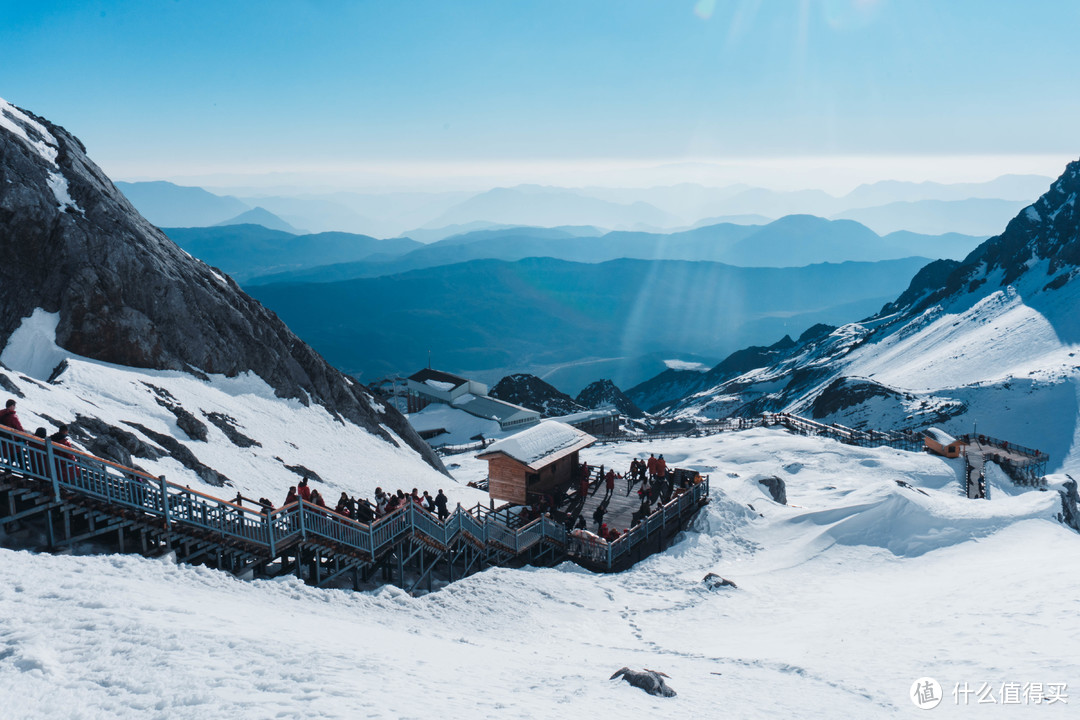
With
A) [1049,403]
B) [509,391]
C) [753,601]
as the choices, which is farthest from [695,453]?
[509,391]

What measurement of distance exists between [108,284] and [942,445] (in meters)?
48.2

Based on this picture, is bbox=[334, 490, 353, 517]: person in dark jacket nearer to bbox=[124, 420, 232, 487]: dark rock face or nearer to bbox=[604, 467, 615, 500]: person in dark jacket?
bbox=[124, 420, 232, 487]: dark rock face

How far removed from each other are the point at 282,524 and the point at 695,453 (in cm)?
3248

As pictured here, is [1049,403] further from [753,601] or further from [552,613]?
[552,613]

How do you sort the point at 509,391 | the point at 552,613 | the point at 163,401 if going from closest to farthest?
the point at 552,613, the point at 163,401, the point at 509,391

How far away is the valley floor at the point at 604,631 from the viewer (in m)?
8.45

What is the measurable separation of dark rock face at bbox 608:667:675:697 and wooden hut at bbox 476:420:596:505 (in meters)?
12.7

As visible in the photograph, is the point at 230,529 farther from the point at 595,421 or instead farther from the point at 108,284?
the point at 595,421

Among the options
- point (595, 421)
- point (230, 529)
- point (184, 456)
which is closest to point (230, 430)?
point (184, 456)

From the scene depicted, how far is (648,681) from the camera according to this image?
1080 centimetres

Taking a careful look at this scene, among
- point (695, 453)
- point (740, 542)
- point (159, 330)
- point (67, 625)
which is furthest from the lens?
point (695, 453)

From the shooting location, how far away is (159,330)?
102 feet

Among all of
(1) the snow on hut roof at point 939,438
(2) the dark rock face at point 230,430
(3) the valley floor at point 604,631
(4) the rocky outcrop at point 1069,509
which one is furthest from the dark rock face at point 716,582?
(1) the snow on hut roof at point 939,438

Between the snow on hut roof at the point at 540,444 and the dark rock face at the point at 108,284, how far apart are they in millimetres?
14206
